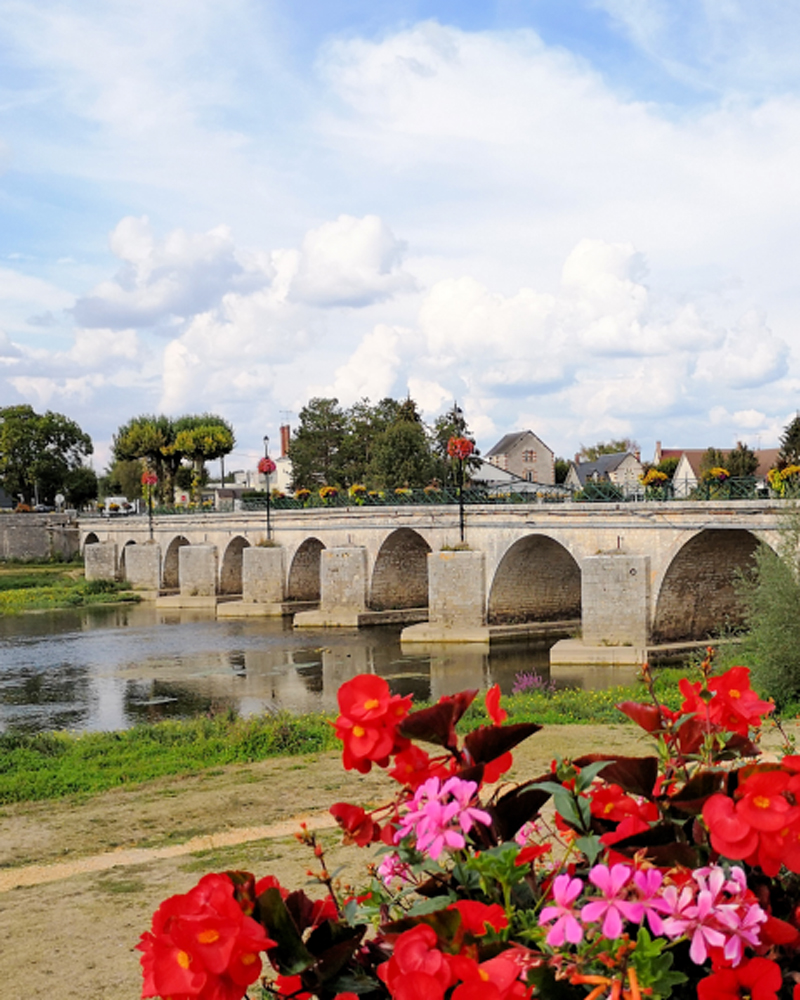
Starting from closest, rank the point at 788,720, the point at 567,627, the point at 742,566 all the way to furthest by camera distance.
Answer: the point at 788,720, the point at 742,566, the point at 567,627

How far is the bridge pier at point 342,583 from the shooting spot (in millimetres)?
41487

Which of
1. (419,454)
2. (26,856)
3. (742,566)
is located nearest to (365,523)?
(742,566)

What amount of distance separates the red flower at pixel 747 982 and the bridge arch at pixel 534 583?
1256 inches

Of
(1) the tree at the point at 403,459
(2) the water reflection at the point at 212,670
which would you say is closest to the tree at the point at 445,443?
(1) the tree at the point at 403,459

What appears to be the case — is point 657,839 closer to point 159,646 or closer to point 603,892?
point 603,892

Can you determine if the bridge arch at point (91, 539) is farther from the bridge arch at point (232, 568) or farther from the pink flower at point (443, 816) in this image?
the pink flower at point (443, 816)

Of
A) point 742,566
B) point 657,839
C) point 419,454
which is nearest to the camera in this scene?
point 657,839

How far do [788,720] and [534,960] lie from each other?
14231 mm

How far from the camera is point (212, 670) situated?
31.0m

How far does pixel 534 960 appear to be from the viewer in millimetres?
1982

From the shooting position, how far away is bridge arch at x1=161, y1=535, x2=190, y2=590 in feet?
194

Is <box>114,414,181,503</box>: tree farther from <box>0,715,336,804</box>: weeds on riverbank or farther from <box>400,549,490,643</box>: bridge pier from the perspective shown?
<box>0,715,336,804</box>: weeds on riverbank

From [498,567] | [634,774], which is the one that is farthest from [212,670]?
[634,774]

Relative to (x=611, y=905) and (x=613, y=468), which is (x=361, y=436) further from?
(x=611, y=905)
